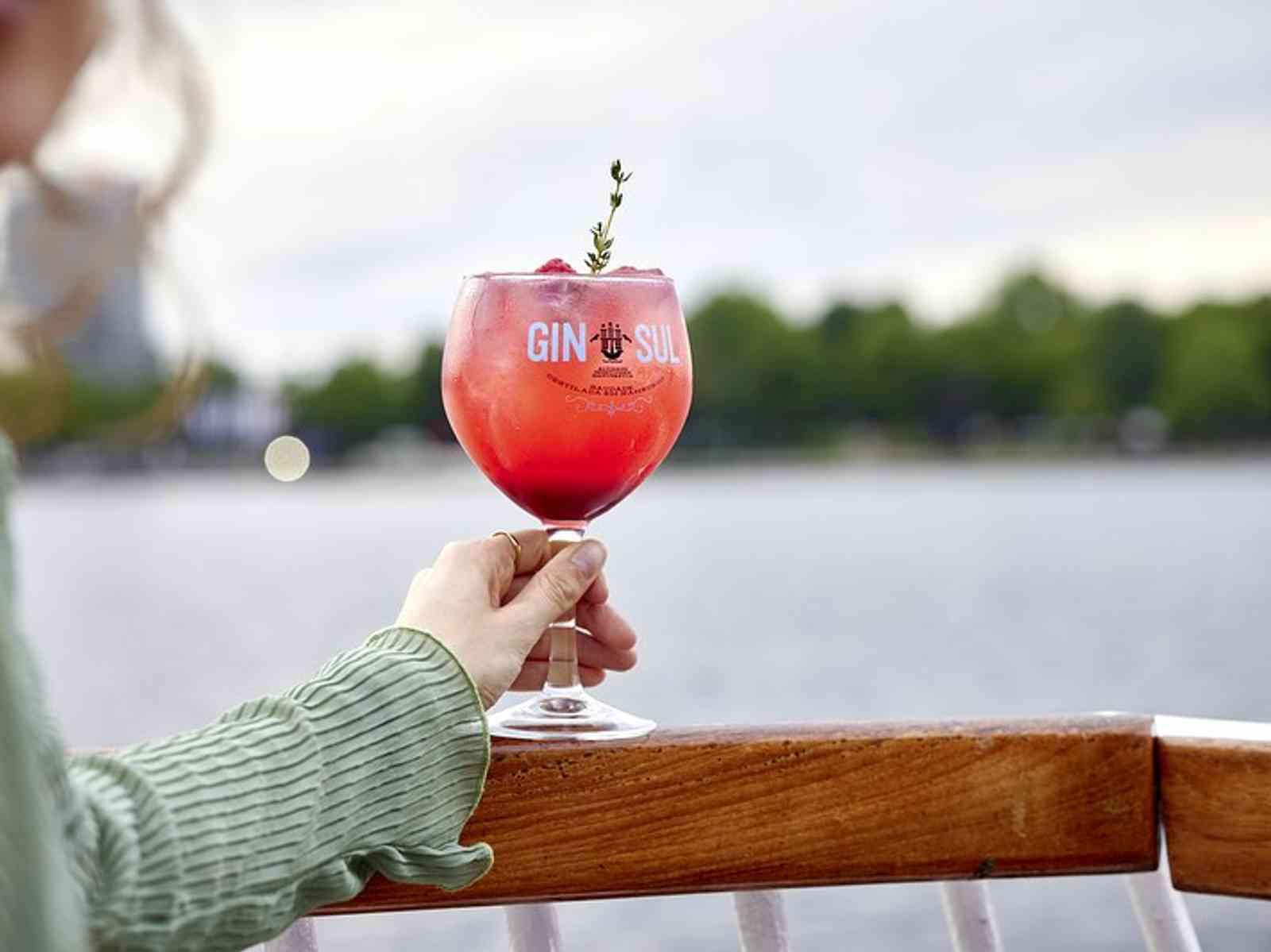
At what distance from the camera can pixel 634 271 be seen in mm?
1448

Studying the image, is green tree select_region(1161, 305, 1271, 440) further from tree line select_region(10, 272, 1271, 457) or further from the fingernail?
the fingernail

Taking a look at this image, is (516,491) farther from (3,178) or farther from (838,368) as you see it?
(838,368)

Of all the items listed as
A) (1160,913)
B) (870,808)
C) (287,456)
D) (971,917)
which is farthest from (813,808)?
(287,456)

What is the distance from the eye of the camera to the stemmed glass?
1.40 meters

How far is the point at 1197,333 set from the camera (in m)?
80.8

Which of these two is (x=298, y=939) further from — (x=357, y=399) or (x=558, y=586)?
(x=357, y=399)

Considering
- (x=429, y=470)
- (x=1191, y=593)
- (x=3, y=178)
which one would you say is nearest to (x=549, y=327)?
Answer: (x=3, y=178)

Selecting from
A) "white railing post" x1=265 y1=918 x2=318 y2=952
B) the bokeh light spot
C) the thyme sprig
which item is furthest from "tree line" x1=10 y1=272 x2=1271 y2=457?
"white railing post" x1=265 y1=918 x2=318 y2=952

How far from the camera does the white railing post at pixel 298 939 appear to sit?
127 cm

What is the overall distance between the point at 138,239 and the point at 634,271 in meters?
0.69

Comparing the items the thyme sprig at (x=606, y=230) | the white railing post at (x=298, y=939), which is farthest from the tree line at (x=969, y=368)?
the white railing post at (x=298, y=939)

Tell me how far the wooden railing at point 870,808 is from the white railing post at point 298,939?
106mm

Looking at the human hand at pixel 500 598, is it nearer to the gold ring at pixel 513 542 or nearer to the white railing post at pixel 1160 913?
the gold ring at pixel 513 542

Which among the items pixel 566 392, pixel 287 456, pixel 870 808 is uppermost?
pixel 566 392
